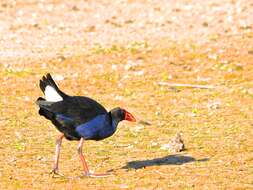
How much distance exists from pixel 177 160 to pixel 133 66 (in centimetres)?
852

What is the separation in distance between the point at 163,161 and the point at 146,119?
11.0ft

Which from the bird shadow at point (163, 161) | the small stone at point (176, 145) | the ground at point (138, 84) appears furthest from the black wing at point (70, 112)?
the small stone at point (176, 145)

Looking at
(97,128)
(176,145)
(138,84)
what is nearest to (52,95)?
(97,128)

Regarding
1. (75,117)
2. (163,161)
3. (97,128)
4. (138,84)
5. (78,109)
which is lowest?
(163,161)

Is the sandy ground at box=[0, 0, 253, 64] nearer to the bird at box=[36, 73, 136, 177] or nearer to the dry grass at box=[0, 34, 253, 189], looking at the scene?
the dry grass at box=[0, 34, 253, 189]

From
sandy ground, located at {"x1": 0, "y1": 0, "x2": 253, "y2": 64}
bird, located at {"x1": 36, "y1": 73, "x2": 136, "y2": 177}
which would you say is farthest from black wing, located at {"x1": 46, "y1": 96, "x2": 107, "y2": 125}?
sandy ground, located at {"x1": 0, "y1": 0, "x2": 253, "y2": 64}

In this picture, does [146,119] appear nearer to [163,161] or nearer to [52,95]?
[163,161]

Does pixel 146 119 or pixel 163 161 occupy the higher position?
pixel 146 119

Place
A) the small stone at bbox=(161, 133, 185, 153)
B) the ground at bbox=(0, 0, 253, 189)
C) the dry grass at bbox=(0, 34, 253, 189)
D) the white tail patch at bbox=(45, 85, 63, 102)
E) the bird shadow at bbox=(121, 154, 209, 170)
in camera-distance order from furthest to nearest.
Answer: the small stone at bbox=(161, 133, 185, 153), the bird shadow at bbox=(121, 154, 209, 170), the ground at bbox=(0, 0, 253, 189), the white tail patch at bbox=(45, 85, 63, 102), the dry grass at bbox=(0, 34, 253, 189)

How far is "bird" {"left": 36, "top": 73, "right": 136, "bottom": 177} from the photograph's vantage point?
11938 mm

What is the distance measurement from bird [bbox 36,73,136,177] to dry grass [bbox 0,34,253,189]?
1.95 feet

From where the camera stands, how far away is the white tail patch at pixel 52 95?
1217 centimetres

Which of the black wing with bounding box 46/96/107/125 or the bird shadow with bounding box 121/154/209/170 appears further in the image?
the bird shadow with bounding box 121/154/209/170

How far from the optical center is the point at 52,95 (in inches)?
481
